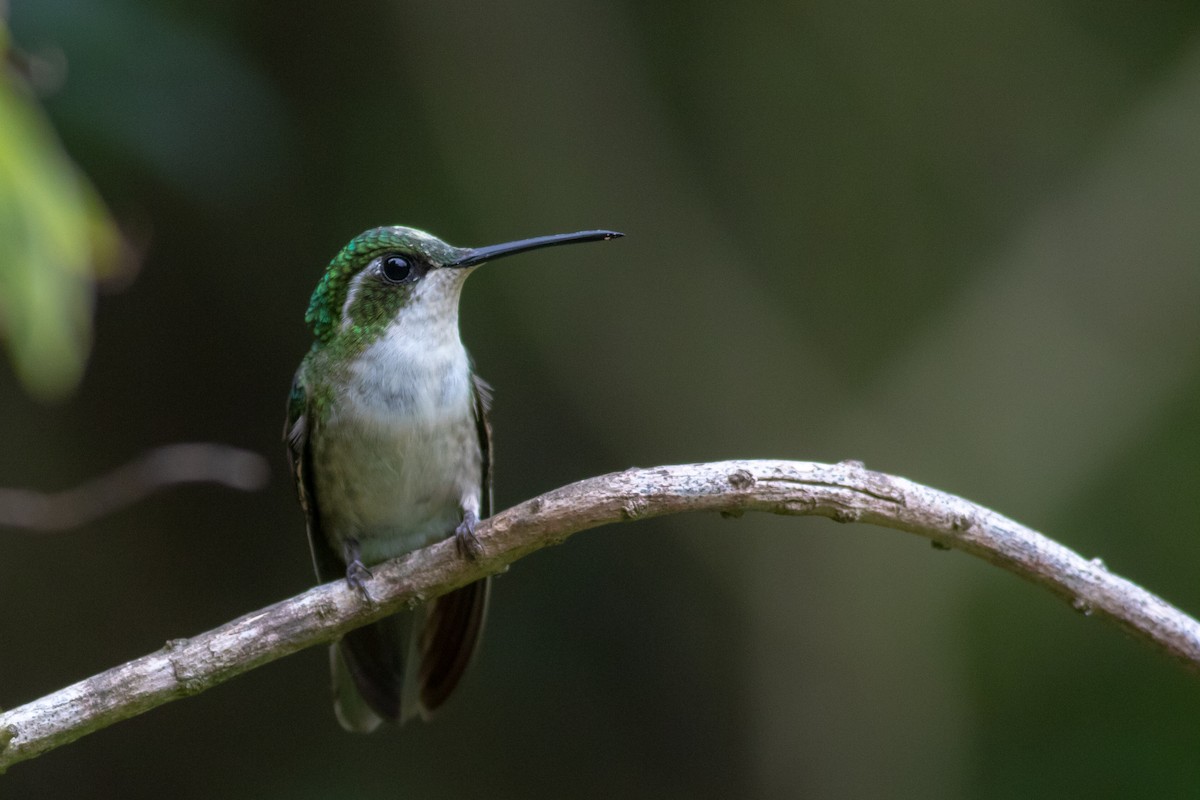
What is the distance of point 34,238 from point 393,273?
3.68 feet

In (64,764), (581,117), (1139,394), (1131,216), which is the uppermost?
(581,117)

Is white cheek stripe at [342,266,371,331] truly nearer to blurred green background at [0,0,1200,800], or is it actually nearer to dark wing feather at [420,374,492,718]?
dark wing feather at [420,374,492,718]

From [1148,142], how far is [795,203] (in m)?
1.66

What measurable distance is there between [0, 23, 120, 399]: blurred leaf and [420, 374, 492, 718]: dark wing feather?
1.26 m

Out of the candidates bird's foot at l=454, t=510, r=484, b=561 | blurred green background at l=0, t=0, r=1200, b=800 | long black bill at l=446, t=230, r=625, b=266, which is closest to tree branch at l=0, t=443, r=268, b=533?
blurred green background at l=0, t=0, r=1200, b=800

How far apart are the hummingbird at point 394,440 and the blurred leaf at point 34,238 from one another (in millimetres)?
846

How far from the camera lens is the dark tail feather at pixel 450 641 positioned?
147 inches

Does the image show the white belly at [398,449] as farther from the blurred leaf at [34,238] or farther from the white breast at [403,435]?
the blurred leaf at [34,238]

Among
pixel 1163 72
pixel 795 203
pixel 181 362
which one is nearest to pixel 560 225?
pixel 795 203

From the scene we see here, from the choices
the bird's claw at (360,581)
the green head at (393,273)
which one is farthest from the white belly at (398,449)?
the bird's claw at (360,581)

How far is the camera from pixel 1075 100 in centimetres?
618

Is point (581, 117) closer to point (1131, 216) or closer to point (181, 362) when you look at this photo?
point (181, 362)

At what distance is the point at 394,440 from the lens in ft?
11.2

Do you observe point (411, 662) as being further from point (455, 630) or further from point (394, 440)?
point (394, 440)
